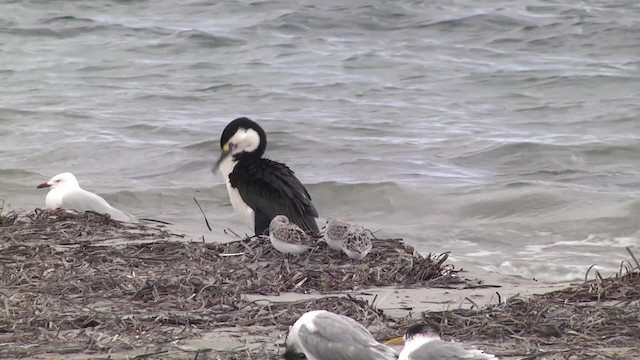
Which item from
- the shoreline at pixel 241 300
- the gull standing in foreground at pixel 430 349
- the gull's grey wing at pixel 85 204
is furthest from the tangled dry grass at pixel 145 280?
the gull standing in foreground at pixel 430 349

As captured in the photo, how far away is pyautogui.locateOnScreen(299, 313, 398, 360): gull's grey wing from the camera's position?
15.2ft

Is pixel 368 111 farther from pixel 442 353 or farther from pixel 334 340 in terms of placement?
pixel 442 353

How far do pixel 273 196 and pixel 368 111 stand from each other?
26.7ft

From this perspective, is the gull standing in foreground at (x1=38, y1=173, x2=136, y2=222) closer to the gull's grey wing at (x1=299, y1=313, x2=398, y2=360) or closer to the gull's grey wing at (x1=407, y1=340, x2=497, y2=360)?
the gull's grey wing at (x1=299, y1=313, x2=398, y2=360)

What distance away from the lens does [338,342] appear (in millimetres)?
4684

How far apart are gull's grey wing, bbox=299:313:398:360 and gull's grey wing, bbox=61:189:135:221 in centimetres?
517

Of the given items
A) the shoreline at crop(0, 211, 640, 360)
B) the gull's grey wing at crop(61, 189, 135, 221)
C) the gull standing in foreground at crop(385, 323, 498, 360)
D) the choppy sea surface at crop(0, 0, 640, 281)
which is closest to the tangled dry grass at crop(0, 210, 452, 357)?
the shoreline at crop(0, 211, 640, 360)

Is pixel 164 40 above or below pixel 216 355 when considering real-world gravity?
below

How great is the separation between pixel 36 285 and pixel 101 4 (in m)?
20.1

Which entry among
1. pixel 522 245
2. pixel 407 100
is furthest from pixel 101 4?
pixel 522 245

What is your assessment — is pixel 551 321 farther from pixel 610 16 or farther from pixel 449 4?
pixel 449 4

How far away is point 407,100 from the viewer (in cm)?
1767

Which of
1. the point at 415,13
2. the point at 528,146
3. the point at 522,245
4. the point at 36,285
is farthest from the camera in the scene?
the point at 415,13

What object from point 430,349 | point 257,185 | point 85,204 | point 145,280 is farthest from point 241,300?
point 85,204
